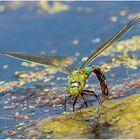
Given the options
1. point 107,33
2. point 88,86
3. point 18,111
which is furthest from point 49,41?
point 18,111

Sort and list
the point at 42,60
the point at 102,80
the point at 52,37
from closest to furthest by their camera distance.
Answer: the point at 42,60 < the point at 102,80 < the point at 52,37

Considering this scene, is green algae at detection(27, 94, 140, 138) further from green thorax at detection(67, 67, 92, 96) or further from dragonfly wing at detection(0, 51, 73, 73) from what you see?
dragonfly wing at detection(0, 51, 73, 73)

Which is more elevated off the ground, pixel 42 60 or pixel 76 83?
pixel 42 60

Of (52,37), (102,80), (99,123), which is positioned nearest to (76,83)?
(99,123)

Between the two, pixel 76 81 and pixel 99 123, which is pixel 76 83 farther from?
pixel 99 123

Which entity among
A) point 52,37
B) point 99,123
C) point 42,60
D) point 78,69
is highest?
point 52,37

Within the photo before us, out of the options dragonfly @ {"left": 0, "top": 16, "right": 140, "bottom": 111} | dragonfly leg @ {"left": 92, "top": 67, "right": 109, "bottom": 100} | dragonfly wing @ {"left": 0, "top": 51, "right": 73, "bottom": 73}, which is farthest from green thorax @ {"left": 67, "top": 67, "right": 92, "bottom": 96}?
dragonfly leg @ {"left": 92, "top": 67, "right": 109, "bottom": 100}
